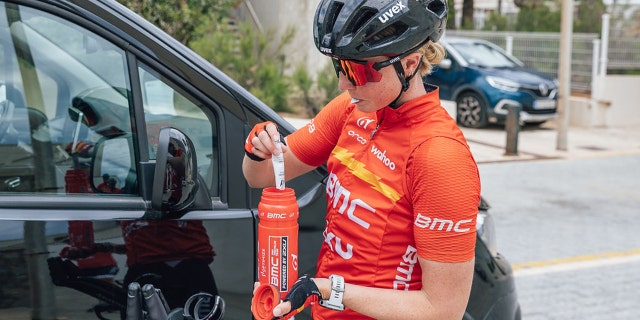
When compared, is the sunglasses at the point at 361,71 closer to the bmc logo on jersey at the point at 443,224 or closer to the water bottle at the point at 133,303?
the bmc logo on jersey at the point at 443,224

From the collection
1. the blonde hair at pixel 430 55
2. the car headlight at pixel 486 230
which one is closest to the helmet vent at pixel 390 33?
the blonde hair at pixel 430 55

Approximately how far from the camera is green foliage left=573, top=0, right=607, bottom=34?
18344 millimetres

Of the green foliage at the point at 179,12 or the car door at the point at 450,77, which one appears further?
the car door at the point at 450,77

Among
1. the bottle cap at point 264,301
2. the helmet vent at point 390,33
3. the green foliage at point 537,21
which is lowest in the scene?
the bottle cap at point 264,301

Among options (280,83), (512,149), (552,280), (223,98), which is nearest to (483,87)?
(512,149)

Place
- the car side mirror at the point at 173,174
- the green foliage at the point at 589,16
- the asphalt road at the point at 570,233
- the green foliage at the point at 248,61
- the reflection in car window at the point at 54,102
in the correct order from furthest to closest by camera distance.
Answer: the green foliage at the point at 589,16
the green foliage at the point at 248,61
the asphalt road at the point at 570,233
the reflection in car window at the point at 54,102
the car side mirror at the point at 173,174

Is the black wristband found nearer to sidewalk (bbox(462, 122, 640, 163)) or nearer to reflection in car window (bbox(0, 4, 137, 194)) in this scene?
reflection in car window (bbox(0, 4, 137, 194))

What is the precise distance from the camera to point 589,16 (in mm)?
19688

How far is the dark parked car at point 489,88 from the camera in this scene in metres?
14.2

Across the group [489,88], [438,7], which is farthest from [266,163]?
[489,88]

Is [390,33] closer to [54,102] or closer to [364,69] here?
[364,69]

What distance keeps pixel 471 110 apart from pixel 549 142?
1818mm

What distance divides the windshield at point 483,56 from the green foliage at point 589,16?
12.3ft

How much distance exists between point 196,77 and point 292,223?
1.98 feet
